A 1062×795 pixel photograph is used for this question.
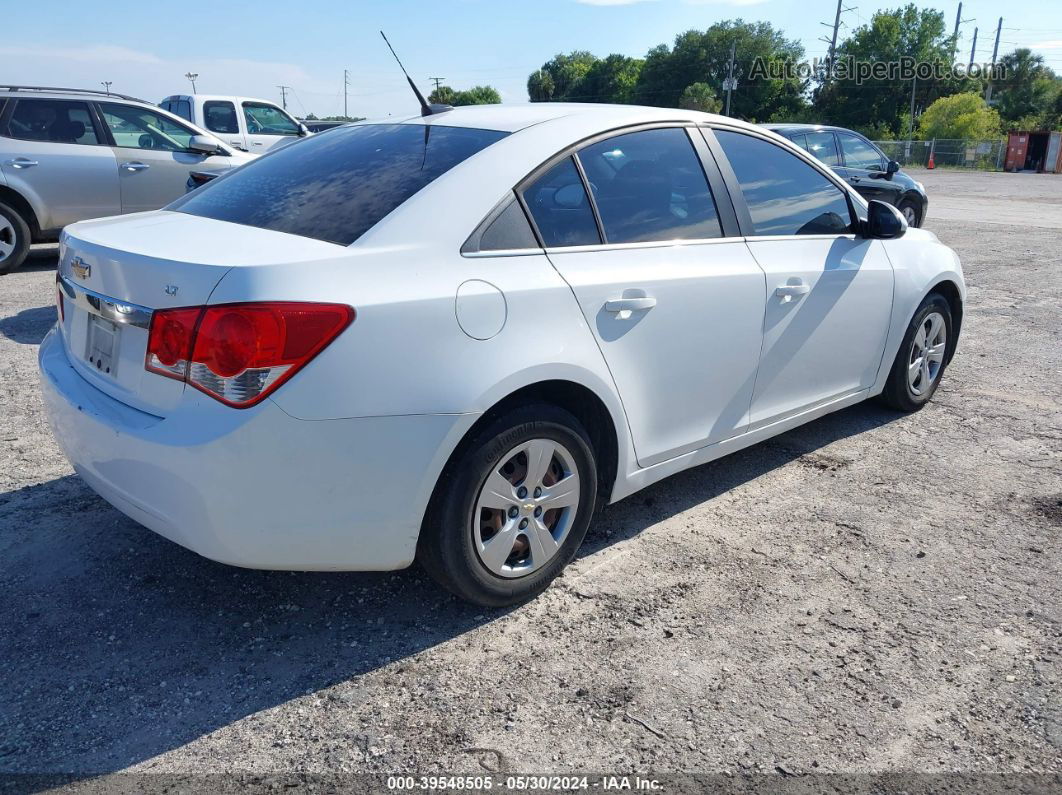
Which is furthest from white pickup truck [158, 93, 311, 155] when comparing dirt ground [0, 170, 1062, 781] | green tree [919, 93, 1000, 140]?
green tree [919, 93, 1000, 140]

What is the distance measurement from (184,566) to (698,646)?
75.2 inches

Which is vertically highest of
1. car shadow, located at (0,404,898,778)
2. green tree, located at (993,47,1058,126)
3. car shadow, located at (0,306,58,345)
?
green tree, located at (993,47,1058,126)

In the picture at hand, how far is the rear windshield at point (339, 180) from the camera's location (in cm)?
292

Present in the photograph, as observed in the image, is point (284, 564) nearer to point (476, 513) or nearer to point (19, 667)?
point (476, 513)

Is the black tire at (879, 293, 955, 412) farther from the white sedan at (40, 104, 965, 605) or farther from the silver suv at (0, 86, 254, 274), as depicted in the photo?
the silver suv at (0, 86, 254, 274)

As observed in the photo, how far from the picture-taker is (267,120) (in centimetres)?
1599

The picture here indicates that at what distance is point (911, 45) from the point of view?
86688 mm

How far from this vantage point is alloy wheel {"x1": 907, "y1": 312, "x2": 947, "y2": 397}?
5.05 m

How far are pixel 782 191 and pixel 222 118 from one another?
13543 mm

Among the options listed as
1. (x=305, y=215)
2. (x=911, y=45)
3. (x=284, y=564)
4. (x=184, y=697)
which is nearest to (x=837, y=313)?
(x=305, y=215)

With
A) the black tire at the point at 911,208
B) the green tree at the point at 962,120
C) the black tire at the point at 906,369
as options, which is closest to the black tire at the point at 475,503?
the black tire at the point at 906,369

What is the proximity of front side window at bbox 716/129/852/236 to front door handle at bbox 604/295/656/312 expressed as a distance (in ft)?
2.97

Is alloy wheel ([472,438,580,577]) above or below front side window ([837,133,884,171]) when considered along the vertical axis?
below

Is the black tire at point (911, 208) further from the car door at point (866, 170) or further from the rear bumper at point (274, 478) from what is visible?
the rear bumper at point (274, 478)
